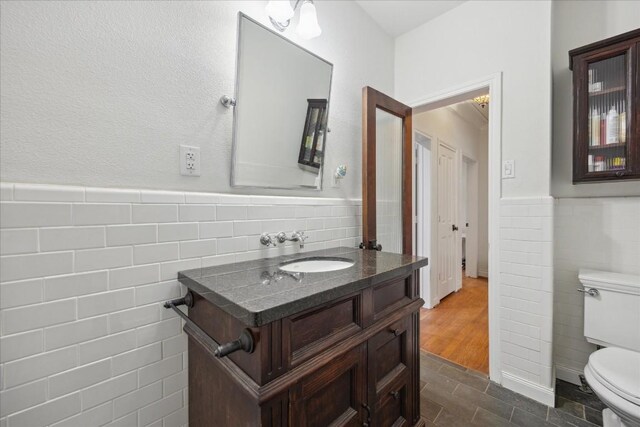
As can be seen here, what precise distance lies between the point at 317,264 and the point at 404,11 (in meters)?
2.01

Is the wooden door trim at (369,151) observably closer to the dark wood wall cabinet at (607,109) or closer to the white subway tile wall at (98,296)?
the white subway tile wall at (98,296)

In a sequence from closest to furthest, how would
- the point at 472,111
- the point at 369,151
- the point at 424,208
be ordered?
the point at 369,151, the point at 424,208, the point at 472,111

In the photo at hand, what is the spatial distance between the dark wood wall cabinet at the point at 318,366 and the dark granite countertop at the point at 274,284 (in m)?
0.05

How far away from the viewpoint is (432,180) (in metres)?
3.23

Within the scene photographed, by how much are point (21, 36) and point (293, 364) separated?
126cm

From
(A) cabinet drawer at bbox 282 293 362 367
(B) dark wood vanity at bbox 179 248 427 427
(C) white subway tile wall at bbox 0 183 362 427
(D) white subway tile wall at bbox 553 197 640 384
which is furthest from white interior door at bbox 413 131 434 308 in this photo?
(C) white subway tile wall at bbox 0 183 362 427

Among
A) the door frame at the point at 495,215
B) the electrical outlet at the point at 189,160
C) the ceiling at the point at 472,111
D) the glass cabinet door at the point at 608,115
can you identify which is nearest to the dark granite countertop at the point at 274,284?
the electrical outlet at the point at 189,160

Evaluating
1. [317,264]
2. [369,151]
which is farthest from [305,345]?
[369,151]

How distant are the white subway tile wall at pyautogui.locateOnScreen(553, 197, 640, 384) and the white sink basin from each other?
1.62 metres

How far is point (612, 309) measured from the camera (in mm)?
1578

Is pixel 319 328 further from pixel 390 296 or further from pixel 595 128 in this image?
pixel 595 128

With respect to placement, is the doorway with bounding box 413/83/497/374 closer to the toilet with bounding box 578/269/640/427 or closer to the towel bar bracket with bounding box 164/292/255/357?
the toilet with bounding box 578/269/640/427

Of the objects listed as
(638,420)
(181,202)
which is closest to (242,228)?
(181,202)

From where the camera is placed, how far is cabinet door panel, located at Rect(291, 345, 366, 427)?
82 cm
